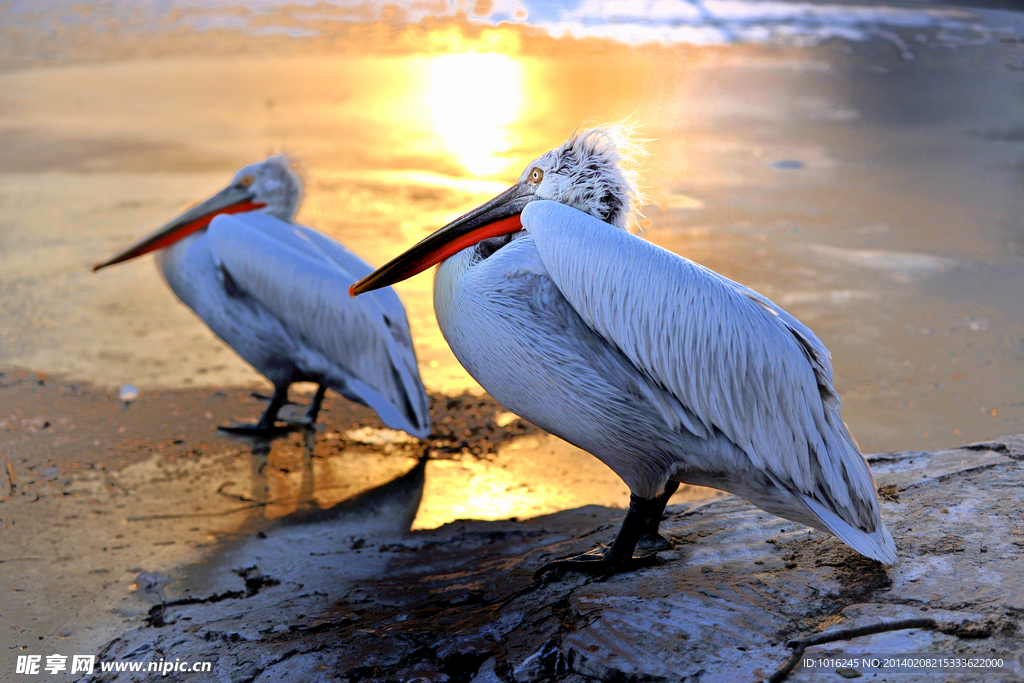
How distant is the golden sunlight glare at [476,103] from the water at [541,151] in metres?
0.05

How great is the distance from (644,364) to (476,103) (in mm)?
9286

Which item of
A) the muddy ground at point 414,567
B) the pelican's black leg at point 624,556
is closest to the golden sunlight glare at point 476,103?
the muddy ground at point 414,567

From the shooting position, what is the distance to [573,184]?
258 centimetres

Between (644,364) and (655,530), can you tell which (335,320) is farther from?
(644,364)

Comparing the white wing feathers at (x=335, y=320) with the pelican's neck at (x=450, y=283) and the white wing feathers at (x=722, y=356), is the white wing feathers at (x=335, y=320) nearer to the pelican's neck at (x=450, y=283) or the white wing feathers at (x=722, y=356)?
Answer: the pelican's neck at (x=450, y=283)

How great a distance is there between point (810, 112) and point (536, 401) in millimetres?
9903

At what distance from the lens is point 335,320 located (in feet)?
12.3

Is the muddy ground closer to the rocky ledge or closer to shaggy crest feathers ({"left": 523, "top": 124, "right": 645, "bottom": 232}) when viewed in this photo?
the rocky ledge

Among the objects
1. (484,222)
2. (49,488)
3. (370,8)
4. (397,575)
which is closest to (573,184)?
(484,222)

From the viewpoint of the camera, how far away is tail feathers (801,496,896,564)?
7.36 feet

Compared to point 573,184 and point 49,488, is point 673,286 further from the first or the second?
point 49,488

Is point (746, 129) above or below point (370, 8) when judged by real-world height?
below

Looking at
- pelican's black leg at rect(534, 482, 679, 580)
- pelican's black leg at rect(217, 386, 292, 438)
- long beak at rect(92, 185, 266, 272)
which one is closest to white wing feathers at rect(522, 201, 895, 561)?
pelican's black leg at rect(534, 482, 679, 580)

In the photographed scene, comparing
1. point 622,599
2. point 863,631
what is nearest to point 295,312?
point 622,599
